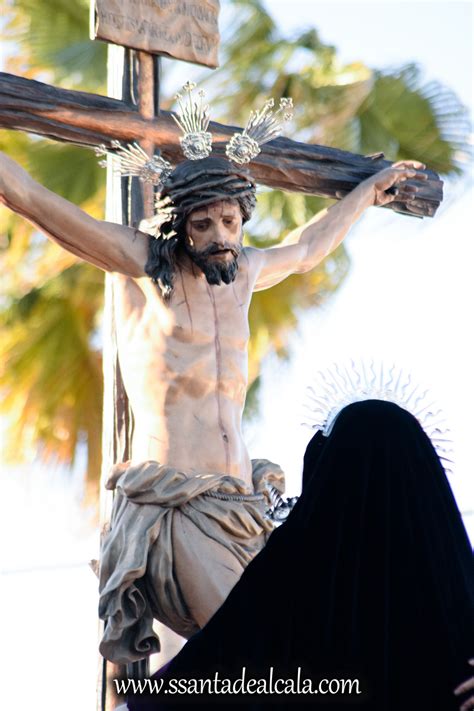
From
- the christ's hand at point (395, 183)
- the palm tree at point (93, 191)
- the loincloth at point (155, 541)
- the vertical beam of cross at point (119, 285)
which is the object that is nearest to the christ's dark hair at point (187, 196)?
the vertical beam of cross at point (119, 285)

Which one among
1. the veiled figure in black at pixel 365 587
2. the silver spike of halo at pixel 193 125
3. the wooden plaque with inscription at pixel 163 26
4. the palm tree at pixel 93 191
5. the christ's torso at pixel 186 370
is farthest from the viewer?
the palm tree at pixel 93 191

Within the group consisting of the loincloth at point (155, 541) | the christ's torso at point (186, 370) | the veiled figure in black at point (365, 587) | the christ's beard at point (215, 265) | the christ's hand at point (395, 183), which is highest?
the christ's hand at point (395, 183)

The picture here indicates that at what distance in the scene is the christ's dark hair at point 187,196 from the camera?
4879mm

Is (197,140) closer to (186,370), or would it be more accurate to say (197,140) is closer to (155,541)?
(186,370)

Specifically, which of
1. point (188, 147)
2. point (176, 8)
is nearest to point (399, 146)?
point (176, 8)

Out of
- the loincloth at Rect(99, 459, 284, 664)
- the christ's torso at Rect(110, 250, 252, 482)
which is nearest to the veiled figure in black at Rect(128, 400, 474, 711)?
the loincloth at Rect(99, 459, 284, 664)

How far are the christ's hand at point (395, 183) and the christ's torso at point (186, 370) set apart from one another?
101 cm

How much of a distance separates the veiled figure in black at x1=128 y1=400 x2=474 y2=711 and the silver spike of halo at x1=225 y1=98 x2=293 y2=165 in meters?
1.53

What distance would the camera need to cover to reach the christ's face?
489 centimetres

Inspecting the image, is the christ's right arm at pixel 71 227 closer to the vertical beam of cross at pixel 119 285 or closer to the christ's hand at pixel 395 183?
the vertical beam of cross at pixel 119 285

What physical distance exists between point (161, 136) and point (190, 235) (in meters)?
0.81

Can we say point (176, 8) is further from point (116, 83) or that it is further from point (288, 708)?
point (288, 708)

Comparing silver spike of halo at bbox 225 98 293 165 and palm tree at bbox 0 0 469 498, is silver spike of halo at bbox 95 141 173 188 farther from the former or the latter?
palm tree at bbox 0 0 469 498

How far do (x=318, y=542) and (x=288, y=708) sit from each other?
0.38 m
